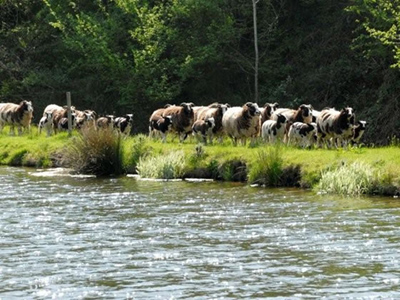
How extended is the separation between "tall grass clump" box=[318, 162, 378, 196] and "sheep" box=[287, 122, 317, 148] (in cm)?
607

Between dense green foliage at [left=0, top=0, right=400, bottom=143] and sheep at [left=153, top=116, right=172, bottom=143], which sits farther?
dense green foliage at [left=0, top=0, right=400, bottom=143]

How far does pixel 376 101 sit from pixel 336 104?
268cm

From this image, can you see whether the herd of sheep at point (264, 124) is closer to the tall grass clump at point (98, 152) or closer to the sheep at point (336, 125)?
the sheep at point (336, 125)

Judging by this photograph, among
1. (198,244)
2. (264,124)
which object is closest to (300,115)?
(264,124)

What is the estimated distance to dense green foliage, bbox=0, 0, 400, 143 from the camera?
50531mm

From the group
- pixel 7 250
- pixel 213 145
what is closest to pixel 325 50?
pixel 213 145

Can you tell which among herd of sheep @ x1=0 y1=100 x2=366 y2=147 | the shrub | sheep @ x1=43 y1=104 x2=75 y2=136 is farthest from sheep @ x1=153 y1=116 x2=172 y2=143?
sheep @ x1=43 y1=104 x2=75 y2=136

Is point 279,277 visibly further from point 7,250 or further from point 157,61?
point 157,61

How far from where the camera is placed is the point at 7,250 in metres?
21.8

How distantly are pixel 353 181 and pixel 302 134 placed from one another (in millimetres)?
6898

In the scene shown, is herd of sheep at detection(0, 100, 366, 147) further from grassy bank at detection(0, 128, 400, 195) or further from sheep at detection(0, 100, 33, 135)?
sheep at detection(0, 100, 33, 135)

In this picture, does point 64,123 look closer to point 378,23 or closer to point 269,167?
point 378,23

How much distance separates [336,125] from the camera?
34.9 m

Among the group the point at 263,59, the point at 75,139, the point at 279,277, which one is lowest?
the point at 279,277
